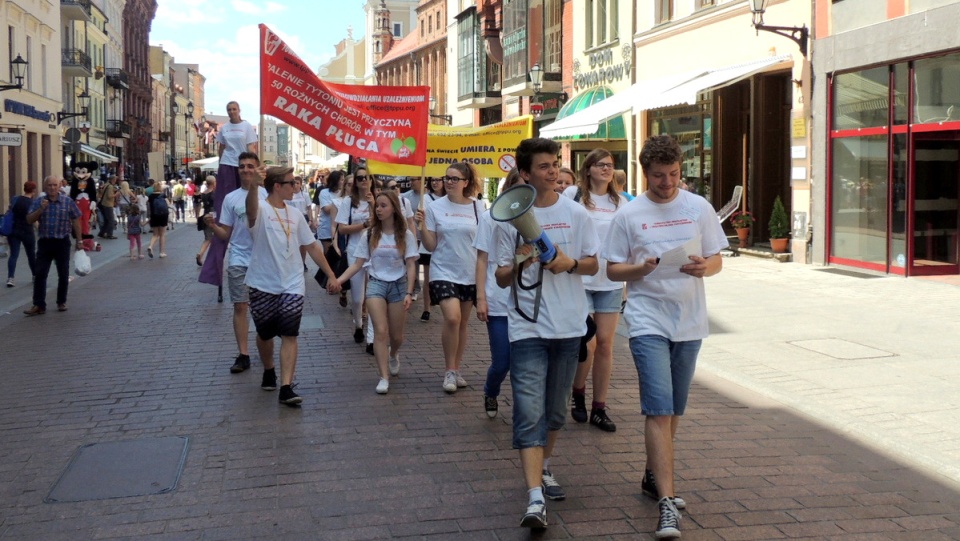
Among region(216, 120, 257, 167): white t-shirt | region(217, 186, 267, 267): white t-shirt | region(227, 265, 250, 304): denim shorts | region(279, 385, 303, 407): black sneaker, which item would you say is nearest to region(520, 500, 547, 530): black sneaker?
region(279, 385, 303, 407): black sneaker

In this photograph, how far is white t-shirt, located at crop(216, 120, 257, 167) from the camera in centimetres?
985

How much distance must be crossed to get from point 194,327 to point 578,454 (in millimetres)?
6581

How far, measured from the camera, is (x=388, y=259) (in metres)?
7.91

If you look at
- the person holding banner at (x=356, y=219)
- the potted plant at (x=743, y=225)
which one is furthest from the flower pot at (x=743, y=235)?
the person holding banner at (x=356, y=219)

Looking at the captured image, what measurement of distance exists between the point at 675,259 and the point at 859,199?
12445 millimetres

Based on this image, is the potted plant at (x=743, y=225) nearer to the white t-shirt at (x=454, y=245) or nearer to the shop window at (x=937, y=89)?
the shop window at (x=937, y=89)

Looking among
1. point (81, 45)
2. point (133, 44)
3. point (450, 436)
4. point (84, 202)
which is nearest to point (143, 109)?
point (133, 44)

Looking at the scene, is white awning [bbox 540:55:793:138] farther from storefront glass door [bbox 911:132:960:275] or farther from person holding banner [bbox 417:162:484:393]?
person holding banner [bbox 417:162:484:393]

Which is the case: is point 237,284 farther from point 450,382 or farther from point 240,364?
point 450,382

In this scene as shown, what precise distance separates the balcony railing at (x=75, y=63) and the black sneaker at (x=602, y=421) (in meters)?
43.3

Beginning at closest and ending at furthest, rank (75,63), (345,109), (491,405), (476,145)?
(491,405)
(345,109)
(476,145)
(75,63)

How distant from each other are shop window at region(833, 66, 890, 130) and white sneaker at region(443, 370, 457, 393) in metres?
10.2

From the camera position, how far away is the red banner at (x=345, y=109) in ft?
28.7

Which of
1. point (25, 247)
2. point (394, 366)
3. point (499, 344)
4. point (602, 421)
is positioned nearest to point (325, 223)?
point (25, 247)
